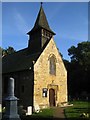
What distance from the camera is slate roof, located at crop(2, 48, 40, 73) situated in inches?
1393

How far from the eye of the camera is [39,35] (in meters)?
36.9

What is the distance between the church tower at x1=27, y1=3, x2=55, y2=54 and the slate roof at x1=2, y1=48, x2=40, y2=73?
1.29 meters

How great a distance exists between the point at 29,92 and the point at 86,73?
90.5 feet

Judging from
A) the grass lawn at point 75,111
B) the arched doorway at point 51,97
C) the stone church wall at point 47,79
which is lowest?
the grass lawn at point 75,111

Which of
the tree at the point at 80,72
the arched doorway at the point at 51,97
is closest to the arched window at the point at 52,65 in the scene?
the arched doorway at the point at 51,97

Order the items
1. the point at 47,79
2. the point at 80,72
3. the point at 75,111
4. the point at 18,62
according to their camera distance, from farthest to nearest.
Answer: the point at 80,72, the point at 18,62, the point at 47,79, the point at 75,111

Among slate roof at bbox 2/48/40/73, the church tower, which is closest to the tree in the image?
slate roof at bbox 2/48/40/73

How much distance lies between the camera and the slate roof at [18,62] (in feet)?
116

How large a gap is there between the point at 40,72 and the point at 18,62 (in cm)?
546

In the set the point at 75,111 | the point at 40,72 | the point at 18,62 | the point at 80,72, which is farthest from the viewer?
the point at 80,72

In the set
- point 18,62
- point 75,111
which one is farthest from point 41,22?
point 75,111

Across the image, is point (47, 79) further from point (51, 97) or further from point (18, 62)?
point (18, 62)

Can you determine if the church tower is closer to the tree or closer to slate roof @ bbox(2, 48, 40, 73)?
slate roof @ bbox(2, 48, 40, 73)

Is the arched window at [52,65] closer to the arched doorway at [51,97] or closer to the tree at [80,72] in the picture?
the arched doorway at [51,97]
